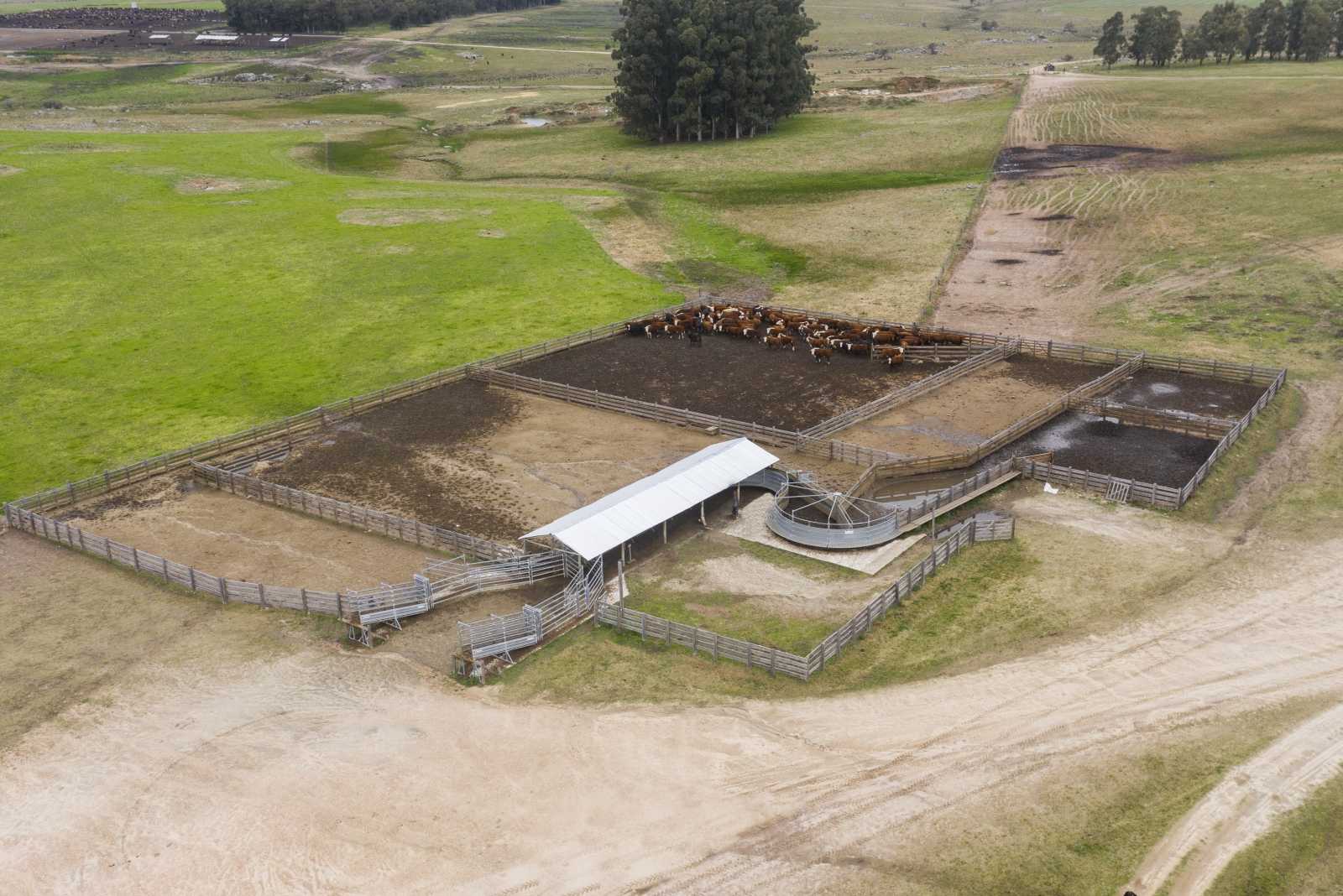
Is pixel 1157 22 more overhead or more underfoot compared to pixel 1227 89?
more overhead

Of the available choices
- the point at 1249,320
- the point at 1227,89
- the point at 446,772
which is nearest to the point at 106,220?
the point at 446,772

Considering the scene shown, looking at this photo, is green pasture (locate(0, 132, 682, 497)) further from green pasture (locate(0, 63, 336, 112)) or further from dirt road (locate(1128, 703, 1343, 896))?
green pasture (locate(0, 63, 336, 112))

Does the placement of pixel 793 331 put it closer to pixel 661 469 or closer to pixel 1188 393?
pixel 661 469

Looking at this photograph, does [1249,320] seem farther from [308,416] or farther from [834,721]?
[308,416]

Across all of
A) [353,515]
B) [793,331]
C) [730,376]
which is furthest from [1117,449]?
[353,515]

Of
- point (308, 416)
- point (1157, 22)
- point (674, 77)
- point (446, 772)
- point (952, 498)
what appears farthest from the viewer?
point (1157, 22)

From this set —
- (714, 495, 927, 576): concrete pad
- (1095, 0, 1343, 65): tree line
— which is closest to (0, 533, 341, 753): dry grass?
(714, 495, 927, 576): concrete pad

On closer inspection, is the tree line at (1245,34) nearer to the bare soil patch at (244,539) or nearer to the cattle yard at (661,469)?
the cattle yard at (661,469)

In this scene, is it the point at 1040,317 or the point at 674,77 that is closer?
the point at 1040,317
